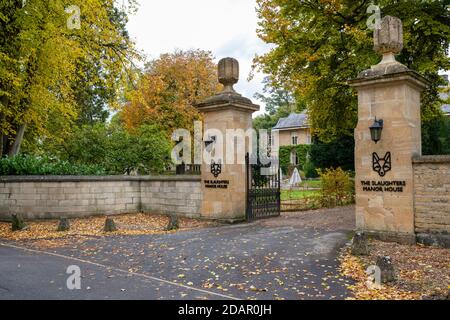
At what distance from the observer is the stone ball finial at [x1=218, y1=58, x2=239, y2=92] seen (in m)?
12.2

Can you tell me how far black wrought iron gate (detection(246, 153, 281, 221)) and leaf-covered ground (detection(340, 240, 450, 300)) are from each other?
4.43m

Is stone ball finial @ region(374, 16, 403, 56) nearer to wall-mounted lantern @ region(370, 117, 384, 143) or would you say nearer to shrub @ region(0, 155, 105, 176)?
wall-mounted lantern @ region(370, 117, 384, 143)

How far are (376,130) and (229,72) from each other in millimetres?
5230

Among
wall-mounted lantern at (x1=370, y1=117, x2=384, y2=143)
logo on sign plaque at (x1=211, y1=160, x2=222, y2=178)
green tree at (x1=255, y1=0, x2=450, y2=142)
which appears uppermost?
green tree at (x1=255, y1=0, x2=450, y2=142)

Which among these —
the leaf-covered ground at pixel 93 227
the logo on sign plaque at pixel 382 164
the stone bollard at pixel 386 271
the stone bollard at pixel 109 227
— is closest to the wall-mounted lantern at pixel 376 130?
the logo on sign plaque at pixel 382 164

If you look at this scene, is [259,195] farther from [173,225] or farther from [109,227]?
[109,227]

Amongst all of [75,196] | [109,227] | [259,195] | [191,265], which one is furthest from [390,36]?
[75,196]

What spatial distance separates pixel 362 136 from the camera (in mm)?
9312

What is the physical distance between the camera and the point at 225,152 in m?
12.0

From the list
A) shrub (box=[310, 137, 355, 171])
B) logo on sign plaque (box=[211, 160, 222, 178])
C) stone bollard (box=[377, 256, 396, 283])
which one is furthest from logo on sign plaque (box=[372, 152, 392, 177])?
shrub (box=[310, 137, 355, 171])

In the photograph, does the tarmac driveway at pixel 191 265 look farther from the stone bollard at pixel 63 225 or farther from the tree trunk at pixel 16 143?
the tree trunk at pixel 16 143
